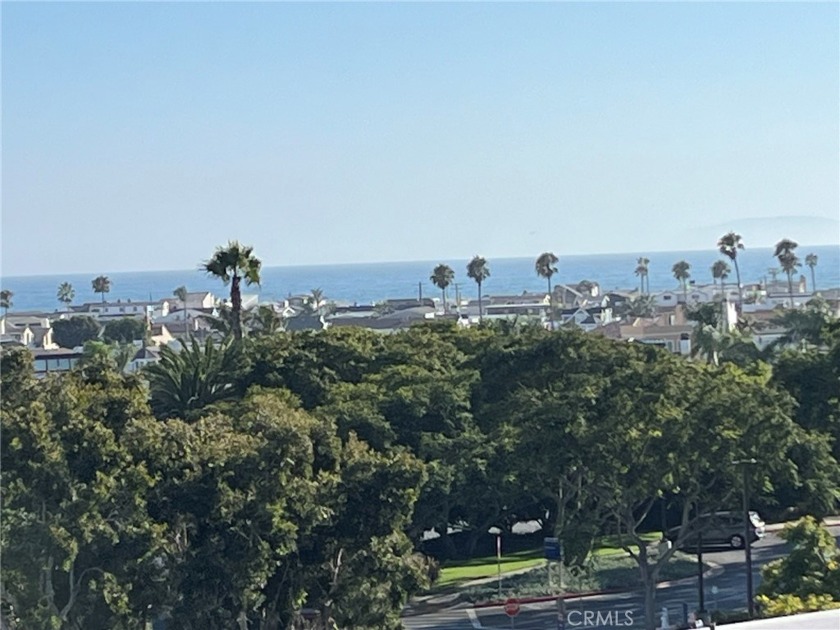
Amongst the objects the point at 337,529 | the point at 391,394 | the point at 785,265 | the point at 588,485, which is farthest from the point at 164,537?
the point at 785,265

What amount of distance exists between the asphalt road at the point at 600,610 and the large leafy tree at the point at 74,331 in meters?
100

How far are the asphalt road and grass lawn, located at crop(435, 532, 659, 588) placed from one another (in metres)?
2.38

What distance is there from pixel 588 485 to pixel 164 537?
11105 mm

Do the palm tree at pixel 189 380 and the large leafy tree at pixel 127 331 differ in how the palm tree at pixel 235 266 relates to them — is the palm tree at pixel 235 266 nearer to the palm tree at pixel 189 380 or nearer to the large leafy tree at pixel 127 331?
the palm tree at pixel 189 380

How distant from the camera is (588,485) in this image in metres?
31.1

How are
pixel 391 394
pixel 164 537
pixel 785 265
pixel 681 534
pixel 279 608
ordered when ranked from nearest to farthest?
1. pixel 164 537
2. pixel 279 608
3. pixel 681 534
4. pixel 391 394
5. pixel 785 265

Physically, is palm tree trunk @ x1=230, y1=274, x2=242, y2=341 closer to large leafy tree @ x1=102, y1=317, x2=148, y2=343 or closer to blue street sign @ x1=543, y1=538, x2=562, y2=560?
blue street sign @ x1=543, y1=538, x2=562, y2=560

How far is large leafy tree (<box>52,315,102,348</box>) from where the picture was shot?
128 m

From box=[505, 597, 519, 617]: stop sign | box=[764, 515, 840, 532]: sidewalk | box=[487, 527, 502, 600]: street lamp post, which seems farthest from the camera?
box=[764, 515, 840, 532]: sidewalk

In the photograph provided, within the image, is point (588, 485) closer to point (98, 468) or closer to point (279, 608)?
point (279, 608)

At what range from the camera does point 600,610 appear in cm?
3158

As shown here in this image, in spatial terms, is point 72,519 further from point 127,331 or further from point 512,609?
point 127,331

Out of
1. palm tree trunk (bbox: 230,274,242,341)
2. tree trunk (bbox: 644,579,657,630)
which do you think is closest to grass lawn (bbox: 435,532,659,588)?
tree trunk (bbox: 644,579,657,630)

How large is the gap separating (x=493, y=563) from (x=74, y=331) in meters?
97.2
